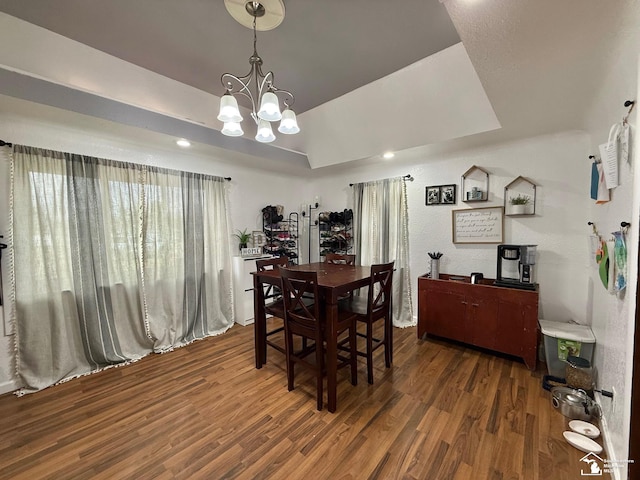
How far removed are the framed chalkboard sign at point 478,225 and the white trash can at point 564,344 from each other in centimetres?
101

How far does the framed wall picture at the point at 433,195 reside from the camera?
3.25 metres

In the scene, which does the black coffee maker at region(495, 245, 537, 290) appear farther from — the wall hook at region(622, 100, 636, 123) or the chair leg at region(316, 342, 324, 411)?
the chair leg at region(316, 342, 324, 411)

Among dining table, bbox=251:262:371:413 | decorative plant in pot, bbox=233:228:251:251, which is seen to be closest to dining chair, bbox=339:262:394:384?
dining table, bbox=251:262:371:413

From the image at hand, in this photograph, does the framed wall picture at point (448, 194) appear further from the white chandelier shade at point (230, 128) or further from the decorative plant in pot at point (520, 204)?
the white chandelier shade at point (230, 128)

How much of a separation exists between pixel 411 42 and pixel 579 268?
266 cm

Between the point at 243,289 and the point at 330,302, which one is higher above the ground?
the point at 330,302

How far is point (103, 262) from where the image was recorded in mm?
2490

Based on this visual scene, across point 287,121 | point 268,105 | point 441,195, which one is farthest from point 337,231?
point 268,105

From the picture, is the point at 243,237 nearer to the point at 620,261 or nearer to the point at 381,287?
the point at 381,287

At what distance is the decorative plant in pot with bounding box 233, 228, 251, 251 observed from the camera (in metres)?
3.66

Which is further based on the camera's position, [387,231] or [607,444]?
[387,231]

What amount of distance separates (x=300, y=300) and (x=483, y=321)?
78.6 inches

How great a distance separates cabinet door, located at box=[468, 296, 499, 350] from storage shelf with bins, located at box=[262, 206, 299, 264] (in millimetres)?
2730

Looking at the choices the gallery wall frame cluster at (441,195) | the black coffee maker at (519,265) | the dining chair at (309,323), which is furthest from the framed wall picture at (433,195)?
the dining chair at (309,323)
